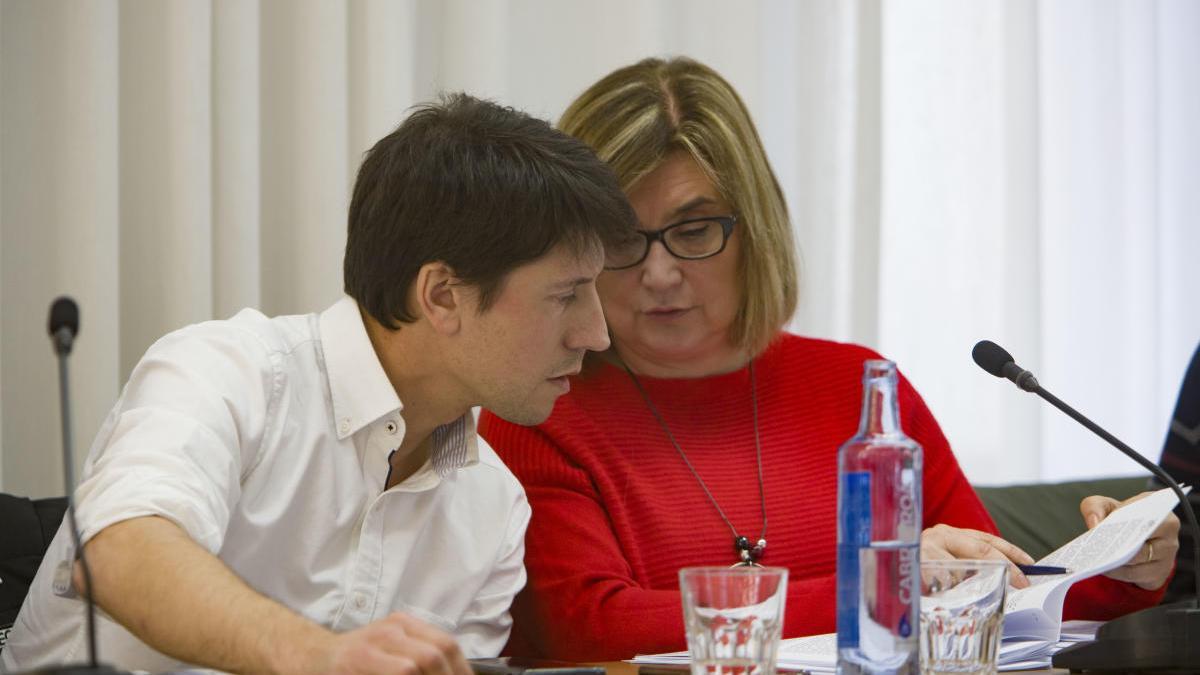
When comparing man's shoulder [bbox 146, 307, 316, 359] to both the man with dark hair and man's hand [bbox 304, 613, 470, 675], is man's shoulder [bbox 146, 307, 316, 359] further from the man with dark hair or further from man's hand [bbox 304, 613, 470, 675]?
man's hand [bbox 304, 613, 470, 675]

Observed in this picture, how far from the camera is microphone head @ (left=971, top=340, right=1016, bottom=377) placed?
1381mm

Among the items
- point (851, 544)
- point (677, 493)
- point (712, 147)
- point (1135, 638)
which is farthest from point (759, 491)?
point (851, 544)

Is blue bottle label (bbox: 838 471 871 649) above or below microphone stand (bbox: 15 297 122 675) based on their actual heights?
below

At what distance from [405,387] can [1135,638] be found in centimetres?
81

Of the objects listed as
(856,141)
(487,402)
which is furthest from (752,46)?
(487,402)

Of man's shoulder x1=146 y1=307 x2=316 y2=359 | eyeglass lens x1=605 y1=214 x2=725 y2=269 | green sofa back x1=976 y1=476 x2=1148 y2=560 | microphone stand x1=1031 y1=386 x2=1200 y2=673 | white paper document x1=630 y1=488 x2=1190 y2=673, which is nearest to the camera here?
microphone stand x1=1031 y1=386 x2=1200 y2=673

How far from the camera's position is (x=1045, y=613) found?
4.41ft

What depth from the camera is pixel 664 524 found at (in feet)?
5.89

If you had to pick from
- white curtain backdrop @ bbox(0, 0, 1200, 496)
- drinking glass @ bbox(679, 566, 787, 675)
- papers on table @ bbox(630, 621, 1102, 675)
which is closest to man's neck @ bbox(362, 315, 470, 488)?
papers on table @ bbox(630, 621, 1102, 675)

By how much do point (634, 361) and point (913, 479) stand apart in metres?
0.97

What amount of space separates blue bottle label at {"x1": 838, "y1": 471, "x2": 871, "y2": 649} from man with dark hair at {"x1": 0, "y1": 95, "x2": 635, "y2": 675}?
0.57m

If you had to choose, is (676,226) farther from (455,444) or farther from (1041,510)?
(1041,510)

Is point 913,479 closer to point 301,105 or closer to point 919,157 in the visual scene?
point 301,105

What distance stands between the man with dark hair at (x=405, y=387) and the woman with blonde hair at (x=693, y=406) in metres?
0.13
